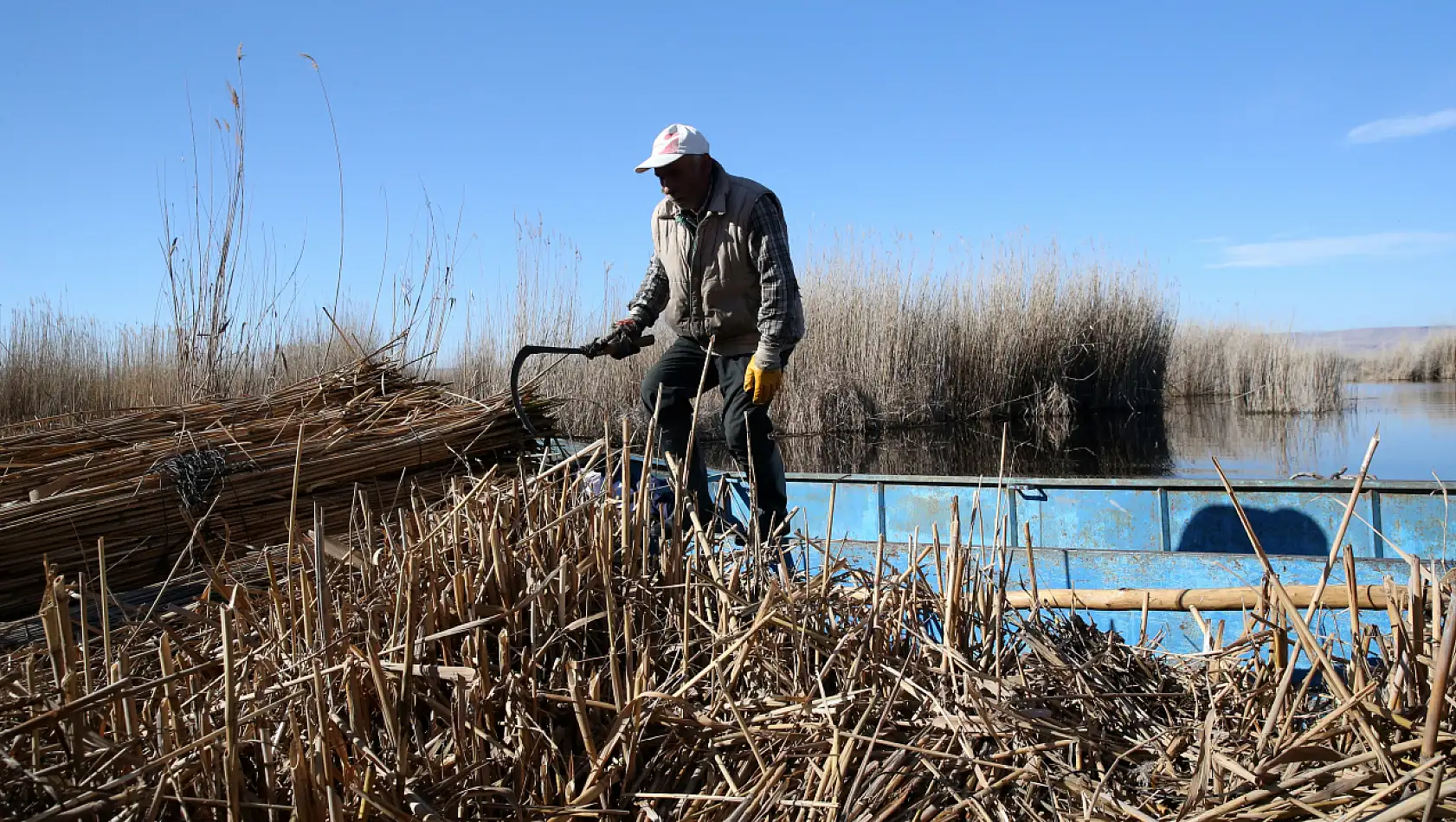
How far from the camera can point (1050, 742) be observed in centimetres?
150

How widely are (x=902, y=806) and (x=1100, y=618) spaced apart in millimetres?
1773

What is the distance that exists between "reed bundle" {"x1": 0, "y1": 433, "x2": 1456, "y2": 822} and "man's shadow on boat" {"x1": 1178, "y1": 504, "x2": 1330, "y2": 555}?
2551 mm

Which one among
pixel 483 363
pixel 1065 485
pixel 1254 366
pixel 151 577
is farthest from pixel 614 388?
pixel 1254 366

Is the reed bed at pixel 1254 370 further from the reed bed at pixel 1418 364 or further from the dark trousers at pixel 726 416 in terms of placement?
the dark trousers at pixel 726 416

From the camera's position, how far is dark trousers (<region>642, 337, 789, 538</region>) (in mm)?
3318

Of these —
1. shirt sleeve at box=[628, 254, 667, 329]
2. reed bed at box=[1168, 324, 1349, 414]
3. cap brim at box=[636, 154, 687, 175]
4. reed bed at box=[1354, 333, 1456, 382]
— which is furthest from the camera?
reed bed at box=[1354, 333, 1456, 382]

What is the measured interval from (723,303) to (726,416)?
44 centimetres

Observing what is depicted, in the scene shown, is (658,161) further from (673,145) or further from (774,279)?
(774,279)

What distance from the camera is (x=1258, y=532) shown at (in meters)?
4.23

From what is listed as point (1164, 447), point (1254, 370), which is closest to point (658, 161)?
point (1164, 447)

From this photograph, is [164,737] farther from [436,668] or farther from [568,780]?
[568,780]

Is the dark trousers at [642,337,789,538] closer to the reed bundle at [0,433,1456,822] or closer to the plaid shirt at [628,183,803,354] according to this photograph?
the plaid shirt at [628,183,803,354]

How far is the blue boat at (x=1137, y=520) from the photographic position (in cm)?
321

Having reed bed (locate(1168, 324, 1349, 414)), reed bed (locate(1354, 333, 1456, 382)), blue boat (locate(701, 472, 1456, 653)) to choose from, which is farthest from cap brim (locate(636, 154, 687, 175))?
reed bed (locate(1354, 333, 1456, 382))
